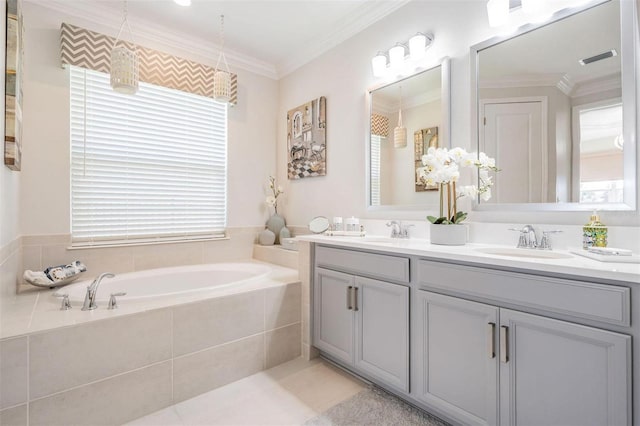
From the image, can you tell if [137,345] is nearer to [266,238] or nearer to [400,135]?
[266,238]

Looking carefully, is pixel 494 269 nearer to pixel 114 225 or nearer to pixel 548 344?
pixel 548 344

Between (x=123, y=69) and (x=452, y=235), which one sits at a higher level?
(x=123, y=69)

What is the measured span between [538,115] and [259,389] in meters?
2.17

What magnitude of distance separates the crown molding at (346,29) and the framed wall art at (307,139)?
1.45ft

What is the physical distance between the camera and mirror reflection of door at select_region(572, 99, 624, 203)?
1362 mm

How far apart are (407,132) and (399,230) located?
69cm

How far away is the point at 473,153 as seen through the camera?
1.70 m

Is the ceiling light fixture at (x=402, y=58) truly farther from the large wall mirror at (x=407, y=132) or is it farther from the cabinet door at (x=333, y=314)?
the cabinet door at (x=333, y=314)

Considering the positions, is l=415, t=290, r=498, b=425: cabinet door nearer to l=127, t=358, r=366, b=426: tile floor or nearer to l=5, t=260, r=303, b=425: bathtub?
l=127, t=358, r=366, b=426: tile floor

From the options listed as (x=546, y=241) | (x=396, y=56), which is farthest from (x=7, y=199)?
(x=546, y=241)

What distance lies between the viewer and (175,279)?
8.66 ft

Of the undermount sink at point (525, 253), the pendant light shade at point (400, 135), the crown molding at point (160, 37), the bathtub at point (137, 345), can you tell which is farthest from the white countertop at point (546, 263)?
the crown molding at point (160, 37)

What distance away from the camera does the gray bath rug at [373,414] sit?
1556 millimetres

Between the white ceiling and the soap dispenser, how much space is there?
183 centimetres
